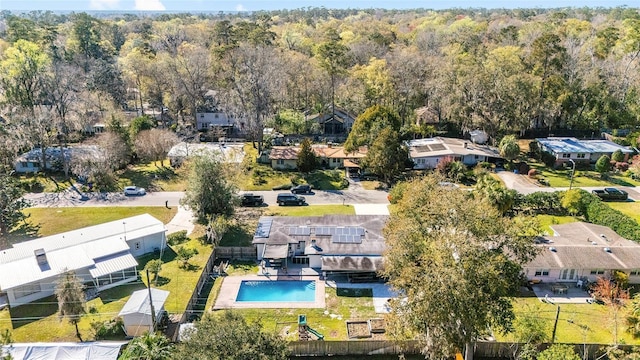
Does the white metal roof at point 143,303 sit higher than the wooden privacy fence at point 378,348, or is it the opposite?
the white metal roof at point 143,303

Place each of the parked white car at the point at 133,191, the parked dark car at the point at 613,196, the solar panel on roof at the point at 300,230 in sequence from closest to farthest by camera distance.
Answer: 1. the solar panel on roof at the point at 300,230
2. the parked dark car at the point at 613,196
3. the parked white car at the point at 133,191

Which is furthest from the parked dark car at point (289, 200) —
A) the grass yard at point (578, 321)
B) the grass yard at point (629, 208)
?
the grass yard at point (629, 208)

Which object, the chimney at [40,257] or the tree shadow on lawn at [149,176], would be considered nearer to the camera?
the chimney at [40,257]

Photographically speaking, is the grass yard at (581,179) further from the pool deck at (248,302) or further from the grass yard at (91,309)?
the grass yard at (91,309)

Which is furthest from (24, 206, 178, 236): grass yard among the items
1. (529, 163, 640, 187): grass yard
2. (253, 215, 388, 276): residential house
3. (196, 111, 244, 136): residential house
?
(529, 163, 640, 187): grass yard

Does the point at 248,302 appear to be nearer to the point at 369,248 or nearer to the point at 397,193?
the point at 369,248

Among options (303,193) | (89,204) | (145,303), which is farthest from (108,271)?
(303,193)

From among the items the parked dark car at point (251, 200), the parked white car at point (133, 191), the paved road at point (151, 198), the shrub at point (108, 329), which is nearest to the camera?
the shrub at point (108, 329)

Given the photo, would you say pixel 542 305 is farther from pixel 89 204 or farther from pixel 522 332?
pixel 89 204
